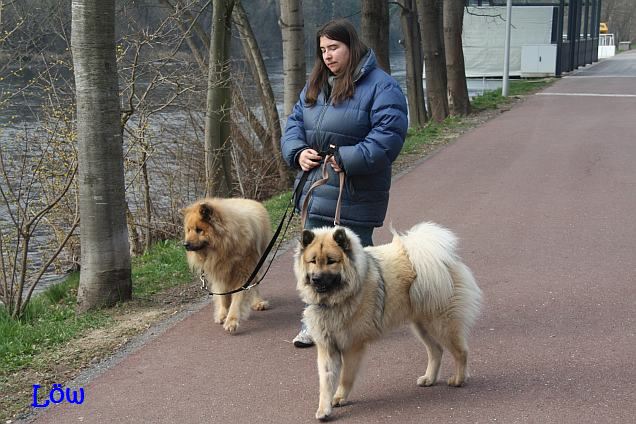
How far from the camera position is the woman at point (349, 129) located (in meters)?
5.16

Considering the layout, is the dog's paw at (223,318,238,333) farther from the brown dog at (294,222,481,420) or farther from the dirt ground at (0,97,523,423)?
the brown dog at (294,222,481,420)

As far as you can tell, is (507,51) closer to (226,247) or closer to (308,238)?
(226,247)

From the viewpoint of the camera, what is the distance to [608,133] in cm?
1769

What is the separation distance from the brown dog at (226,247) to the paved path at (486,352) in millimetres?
230

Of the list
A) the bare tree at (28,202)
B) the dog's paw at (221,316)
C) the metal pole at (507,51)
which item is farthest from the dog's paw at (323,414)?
the metal pole at (507,51)

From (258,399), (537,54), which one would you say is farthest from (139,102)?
(537,54)

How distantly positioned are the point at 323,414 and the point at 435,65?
1747 centimetres

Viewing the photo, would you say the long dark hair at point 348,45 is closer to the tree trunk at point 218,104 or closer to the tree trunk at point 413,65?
the tree trunk at point 218,104

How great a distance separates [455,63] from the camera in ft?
71.6

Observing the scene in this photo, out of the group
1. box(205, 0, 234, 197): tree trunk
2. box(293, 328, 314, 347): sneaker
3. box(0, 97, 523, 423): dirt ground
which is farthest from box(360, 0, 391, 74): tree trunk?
box(293, 328, 314, 347): sneaker

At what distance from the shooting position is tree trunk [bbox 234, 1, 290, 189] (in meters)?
14.7

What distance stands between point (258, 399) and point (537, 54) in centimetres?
3339

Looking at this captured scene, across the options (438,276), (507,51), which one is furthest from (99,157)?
(507,51)

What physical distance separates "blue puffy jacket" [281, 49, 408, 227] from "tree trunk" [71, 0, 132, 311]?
2.29m
